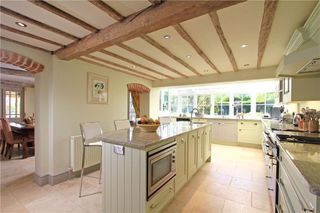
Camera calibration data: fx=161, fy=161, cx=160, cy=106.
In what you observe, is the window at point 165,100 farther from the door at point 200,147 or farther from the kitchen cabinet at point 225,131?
the door at point 200,147

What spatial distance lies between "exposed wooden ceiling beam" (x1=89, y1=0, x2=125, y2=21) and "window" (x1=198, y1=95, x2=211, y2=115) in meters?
5.59

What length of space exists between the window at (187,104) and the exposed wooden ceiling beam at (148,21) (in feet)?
17.9

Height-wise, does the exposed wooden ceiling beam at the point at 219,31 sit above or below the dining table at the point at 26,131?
above

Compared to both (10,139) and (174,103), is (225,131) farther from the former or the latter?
(10,139)

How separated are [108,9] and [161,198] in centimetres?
208

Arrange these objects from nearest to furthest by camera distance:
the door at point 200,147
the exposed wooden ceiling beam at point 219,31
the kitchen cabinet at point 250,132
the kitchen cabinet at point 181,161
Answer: the exposed wooden ceiling beam at point 219,31
the kitchen cabinet at point 181,161
the door at point 200,147
the kitchen cabinet at point 250,132

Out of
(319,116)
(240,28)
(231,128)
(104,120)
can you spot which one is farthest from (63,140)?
(231,128)

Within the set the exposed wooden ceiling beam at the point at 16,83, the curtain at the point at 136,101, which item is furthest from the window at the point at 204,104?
the exposed wooden ceiling beam at the point at 16,83

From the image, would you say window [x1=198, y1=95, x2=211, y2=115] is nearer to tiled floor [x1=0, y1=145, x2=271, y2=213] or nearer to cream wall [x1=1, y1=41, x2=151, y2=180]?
Answer: tiled floor [x1=0, y1=145, x2=271, y2=213]

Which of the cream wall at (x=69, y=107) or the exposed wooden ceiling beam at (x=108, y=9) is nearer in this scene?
the exposed wooden ceiling beam at (x=108, y=9)

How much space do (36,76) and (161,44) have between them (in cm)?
226

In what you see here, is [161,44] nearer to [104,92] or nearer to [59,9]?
[59,9]

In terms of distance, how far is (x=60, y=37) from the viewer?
2.29 m

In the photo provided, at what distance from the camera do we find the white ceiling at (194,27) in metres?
1.61
